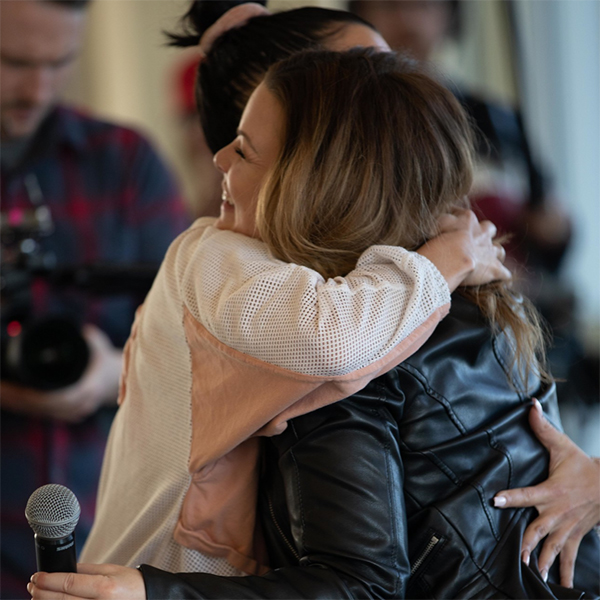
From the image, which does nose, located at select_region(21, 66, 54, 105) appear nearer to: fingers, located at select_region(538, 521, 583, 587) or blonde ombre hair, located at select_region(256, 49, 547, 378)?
blonde ombre hair, located at select_region(256, 49, 547, 378)

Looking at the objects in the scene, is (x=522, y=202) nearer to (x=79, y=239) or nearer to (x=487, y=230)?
(x=79, y=239)

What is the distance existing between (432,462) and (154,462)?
11.6 inches

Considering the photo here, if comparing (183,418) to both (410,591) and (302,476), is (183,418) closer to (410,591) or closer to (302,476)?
(302,476)

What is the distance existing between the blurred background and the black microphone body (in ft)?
5.86

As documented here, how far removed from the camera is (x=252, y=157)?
83cm

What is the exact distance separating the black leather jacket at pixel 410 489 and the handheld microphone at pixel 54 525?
78 millimetres

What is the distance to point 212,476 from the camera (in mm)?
763

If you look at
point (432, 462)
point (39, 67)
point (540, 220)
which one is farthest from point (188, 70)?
point (432, 462)

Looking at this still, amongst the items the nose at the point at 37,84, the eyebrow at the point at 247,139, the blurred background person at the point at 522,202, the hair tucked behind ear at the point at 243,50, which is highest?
the hair tucked behind ear at the point at 243,50

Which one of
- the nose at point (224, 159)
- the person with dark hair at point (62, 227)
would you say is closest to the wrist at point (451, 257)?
the nose at point (224, 159)

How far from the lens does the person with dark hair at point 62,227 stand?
141cm

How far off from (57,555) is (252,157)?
1.48 ft

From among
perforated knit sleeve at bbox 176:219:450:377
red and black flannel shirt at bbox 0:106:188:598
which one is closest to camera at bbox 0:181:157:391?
red and black flannel shirt at bbox 0:106:188:598

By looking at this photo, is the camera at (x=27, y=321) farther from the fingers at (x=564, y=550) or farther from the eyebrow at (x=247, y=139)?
the fingers at (x=564, y=550)
